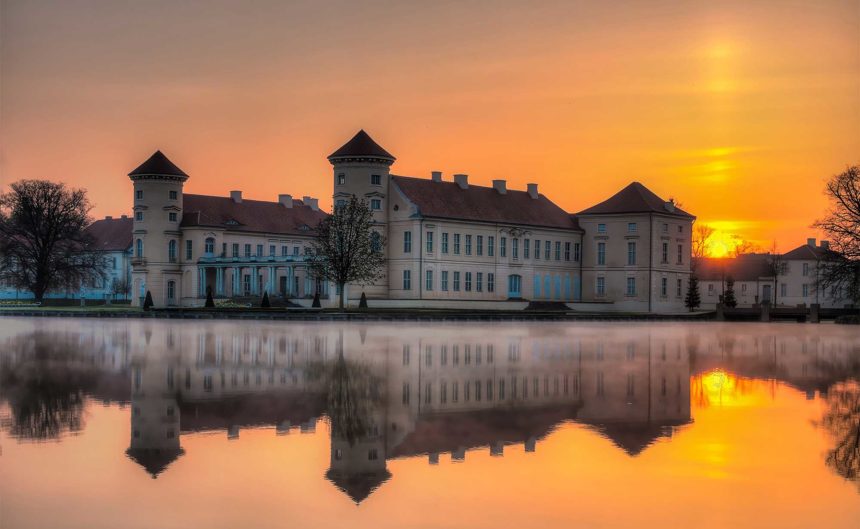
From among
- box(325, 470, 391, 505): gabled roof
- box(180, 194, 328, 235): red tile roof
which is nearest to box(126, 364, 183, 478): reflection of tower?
box(325, 470, 391, 505): gabled roof

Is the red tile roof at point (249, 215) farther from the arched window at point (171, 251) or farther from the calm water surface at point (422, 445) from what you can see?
Result: the calm water surface at point (422, 445)

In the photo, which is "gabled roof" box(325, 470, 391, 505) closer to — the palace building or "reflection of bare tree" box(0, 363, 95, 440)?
"reflection of bare tree" box(0, 363, 95, 440)

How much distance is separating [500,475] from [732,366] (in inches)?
687

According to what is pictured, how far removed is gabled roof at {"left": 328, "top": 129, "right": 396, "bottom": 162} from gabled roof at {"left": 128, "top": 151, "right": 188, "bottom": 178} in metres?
19.6

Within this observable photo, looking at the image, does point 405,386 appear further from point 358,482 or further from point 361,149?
point 361,149

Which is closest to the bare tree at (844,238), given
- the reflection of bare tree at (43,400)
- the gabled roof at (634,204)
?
the gabled roof at (634,204)

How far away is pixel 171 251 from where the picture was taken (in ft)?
308

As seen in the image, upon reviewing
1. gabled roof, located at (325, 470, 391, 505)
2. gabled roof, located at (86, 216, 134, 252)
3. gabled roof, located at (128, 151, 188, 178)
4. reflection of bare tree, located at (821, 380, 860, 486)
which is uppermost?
gabled roof, located at (128, 151, 188, 178)

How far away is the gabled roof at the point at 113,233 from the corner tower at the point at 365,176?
3942cm

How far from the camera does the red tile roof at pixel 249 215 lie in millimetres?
96875

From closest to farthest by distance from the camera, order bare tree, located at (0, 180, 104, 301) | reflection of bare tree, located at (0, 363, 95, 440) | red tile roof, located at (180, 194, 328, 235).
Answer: reflection of bare tree, located at (0, 363, 95, 440) → bare tree, located at (0, 180, 104, 301) → red tile roof, located at (180, 194, 328, 235)

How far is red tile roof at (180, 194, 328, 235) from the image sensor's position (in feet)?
318

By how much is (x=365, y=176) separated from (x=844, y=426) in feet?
218

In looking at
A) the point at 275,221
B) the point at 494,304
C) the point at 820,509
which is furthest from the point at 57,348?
the point at 275,221
